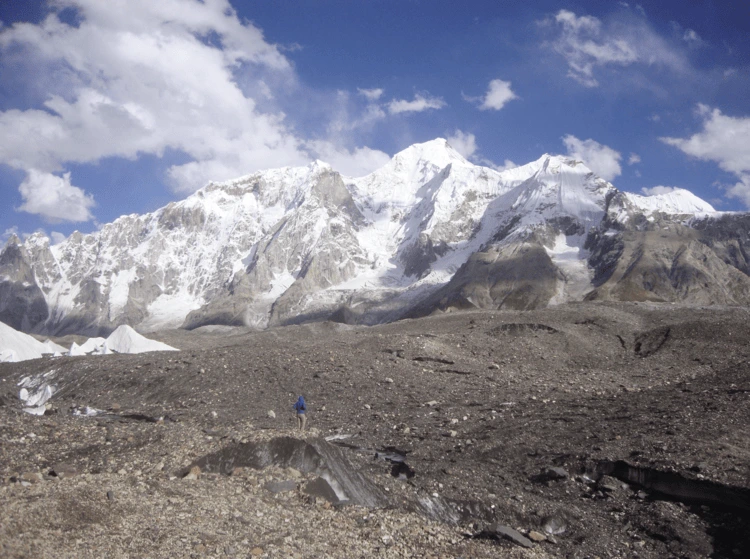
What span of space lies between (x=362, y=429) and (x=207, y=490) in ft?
25.2

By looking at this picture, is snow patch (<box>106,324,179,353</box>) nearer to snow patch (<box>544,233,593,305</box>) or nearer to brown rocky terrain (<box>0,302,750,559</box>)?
brown rocky terrain (<box>0,302,750,559</box>)

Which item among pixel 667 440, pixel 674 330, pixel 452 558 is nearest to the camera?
pixel 452 558

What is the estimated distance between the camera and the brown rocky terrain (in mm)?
8883

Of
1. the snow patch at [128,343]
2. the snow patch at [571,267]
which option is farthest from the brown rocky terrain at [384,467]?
the snow patch at [571,267]

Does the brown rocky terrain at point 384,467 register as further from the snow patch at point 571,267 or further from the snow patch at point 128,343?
the snow patch at point 571,267

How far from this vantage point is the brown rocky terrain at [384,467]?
29.1ft

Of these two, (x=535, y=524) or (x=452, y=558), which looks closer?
(x=452, y=558)

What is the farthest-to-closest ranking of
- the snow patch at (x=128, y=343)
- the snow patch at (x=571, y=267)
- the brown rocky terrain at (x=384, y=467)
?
the snow patch at (x=571, y=267)
the snow patch at (x=128, y=343)
the brown rocky terrain at (x=384, y=467)

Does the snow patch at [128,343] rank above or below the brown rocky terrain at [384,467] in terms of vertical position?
below

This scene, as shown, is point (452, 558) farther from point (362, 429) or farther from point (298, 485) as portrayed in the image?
point (362, 429)

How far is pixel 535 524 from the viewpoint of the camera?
1073 centimetres

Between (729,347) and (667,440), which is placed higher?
(729,347)

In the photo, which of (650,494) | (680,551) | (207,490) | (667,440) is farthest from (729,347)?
(207,490)

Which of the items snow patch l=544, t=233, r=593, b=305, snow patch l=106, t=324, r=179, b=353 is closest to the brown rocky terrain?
snow patch l=106, t=324, r=179, b=353
